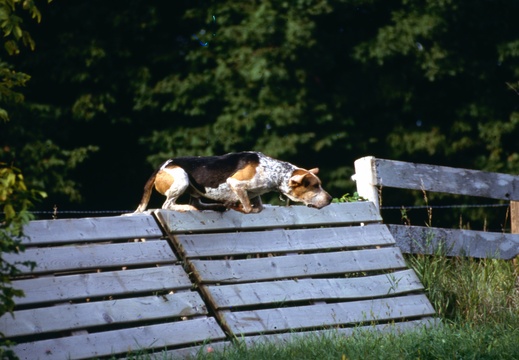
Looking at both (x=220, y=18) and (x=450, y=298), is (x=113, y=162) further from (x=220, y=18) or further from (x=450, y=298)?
(x=450, y=298)

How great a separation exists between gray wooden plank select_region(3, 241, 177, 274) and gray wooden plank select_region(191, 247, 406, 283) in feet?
0.98

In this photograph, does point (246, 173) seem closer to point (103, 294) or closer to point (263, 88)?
point (103, 294)

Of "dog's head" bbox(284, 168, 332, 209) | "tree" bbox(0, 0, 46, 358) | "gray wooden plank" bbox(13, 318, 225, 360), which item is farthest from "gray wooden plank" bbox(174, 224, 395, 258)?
"tree" bbox(0, 0, 46, 358)

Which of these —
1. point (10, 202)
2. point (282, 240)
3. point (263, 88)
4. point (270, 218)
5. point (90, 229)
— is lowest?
point (263, 88)

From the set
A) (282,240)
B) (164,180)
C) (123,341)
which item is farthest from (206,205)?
(123,341)

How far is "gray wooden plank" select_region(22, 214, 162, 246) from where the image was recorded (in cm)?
597

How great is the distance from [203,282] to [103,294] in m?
0.80

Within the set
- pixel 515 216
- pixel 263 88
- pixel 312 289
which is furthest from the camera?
pixel 263 88

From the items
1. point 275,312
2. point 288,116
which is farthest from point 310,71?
point 275,312

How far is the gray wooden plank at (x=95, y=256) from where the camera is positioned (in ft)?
19.2

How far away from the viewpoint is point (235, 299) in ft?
21.1

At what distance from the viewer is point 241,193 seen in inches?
280

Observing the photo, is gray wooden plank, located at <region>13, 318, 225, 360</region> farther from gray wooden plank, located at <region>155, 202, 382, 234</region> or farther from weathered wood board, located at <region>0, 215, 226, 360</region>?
gray wooden plank, located at <region>155, 202, 382, 234</region>

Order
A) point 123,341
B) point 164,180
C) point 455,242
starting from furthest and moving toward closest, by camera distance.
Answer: point 455,242 < point 164,180 < point 123,341
